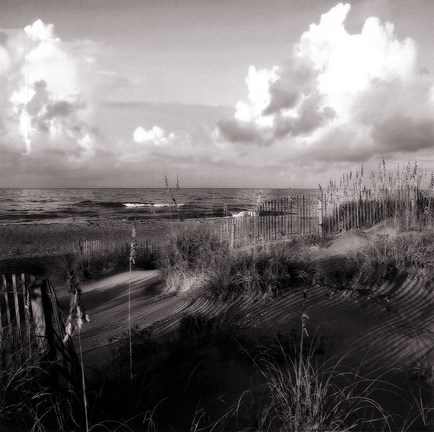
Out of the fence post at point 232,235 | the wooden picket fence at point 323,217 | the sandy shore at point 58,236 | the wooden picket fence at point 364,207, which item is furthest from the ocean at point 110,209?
the wooden picket fence at point 364,207

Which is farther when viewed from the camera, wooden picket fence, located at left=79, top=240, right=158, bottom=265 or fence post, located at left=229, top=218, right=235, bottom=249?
wooden picket fence, located at left=79, top=240, right=158, bottom=265

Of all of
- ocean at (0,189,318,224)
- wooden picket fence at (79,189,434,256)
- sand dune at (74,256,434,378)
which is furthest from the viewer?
ocean at (0,189,318,224)

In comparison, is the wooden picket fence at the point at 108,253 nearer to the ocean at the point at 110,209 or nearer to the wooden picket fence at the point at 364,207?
the ocean at the point at 110,209

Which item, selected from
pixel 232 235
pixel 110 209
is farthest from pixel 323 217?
pixel 110 209

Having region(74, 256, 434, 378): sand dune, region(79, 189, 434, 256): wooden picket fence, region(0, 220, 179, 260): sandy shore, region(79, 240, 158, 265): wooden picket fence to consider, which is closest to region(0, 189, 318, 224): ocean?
region(79, 189, 434, 256): wooden picket fence

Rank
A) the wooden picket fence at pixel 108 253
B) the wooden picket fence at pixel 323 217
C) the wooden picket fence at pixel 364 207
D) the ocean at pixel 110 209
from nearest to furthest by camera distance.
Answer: the wooden picket fence at pixel 108 253
the wooden picket fence at pixel 323 217
the wooden picket fence at pixel 364 207
the ocean at pixel 110 209

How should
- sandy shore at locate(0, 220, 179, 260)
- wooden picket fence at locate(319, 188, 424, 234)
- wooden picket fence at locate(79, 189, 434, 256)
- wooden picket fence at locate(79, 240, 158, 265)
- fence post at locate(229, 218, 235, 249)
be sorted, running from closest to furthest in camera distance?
fence post at locate(229, 218, 235, 249)
wooden picket fence at locate(79, 240, 158, 265)
wooden picket fence at locate(79, 189, 434, 256)
wooden picket fence at locate(319, 188, 424, 234)
sandy shore at locate(0, 220, 179, 260)

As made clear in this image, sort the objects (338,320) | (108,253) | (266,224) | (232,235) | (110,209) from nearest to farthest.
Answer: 1. (338,320)
2. (232,235)
3. (108,253)
4. (266,224)
5. (110,209)

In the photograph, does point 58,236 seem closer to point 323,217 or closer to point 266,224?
point 266,224

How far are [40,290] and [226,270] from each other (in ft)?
12.3

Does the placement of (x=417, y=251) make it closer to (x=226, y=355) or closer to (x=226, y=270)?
(x=226, y=270)

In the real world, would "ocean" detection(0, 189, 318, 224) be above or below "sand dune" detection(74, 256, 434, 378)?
below

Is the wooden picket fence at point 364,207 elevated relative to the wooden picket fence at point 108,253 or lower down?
elevated

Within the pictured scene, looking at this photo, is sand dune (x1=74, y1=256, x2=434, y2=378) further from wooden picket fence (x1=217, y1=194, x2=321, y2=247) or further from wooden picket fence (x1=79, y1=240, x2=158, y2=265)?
wooden picket fence (x1=217, y1=194, x2=321, y2=247)
